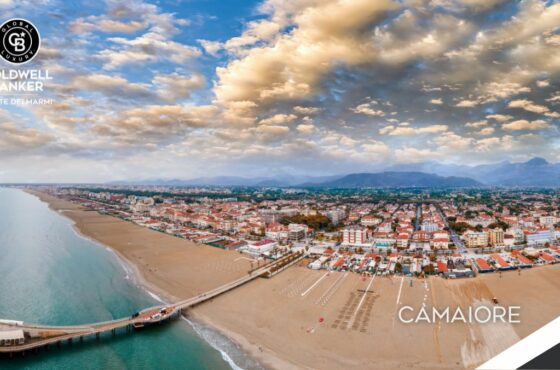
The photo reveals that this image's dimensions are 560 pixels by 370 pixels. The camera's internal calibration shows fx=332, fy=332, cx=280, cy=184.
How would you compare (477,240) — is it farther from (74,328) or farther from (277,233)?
(74,328)

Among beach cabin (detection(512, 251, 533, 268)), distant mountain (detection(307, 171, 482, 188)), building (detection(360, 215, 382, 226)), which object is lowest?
beach cabin (detection(512, 251, 533, 268))

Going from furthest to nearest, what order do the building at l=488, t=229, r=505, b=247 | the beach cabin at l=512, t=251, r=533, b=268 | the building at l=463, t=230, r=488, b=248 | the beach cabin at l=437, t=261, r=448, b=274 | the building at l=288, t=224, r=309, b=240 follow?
the building at l=288, t=224, r=309, b=240, the building at l=463, t=230, r=488, b=248, the building at l=488, t=229, r=505, b=247, the beach cabin at l=512, t=251, r=533, b=268, the beach cabin at l=437, t=261, r=448, b=274

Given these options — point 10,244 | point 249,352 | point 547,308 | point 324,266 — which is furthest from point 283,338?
point 10,244

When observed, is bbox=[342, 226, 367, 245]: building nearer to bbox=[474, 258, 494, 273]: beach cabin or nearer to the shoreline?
bbox=[474, 258, 494, 273]: beach cabin

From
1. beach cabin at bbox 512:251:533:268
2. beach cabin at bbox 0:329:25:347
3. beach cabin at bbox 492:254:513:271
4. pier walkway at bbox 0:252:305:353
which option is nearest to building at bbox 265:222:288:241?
Result: pier walkway at bbox 0:252:305:353

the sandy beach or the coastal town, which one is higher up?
the coastal town

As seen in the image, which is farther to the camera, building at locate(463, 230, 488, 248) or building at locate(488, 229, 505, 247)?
building at locate(463, 230, 488, 248)

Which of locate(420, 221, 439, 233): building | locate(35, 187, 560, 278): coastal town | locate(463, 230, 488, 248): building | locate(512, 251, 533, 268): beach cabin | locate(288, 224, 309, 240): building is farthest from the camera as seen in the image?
locate(420, 221, 439, 233): building
